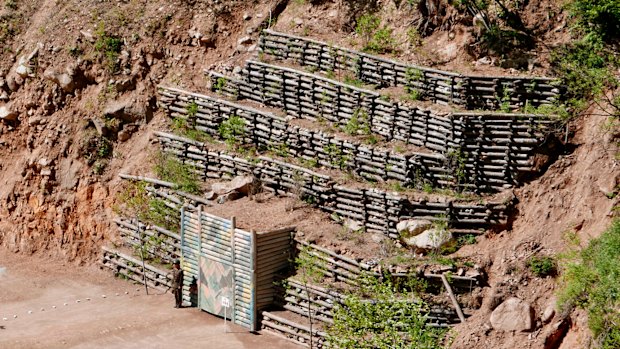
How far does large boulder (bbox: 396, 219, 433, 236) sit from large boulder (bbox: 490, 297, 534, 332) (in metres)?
2.76

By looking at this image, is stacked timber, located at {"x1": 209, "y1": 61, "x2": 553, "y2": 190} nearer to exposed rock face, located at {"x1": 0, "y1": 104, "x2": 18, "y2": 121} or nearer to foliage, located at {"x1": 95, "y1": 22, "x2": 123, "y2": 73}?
foliage, located at {"x1": 95, "y1": 22, "x2": 123, "y2": 73}

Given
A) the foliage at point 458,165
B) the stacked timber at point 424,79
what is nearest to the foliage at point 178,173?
the stacked timber at point 424,79

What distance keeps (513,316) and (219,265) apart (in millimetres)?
7124

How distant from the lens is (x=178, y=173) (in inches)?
1083

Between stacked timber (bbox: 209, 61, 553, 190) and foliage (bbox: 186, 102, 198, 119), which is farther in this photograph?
foliage (bbox: 186, 102, 198, 119)

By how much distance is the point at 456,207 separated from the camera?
23.6 m

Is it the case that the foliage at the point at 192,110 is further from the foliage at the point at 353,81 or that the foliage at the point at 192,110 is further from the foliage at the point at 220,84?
the foliage at the point at 353,81

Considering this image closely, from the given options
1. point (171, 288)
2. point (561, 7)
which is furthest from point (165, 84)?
point (561, 7)

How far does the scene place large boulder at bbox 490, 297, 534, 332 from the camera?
70.5ft

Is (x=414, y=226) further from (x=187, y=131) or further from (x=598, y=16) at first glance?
(x=187, y=131)

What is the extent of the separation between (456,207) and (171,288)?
7553 millimetres

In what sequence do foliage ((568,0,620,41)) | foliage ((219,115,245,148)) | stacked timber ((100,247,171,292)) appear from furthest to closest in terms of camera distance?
1. foliage ((219,115,245,148))
2. stacked timber ((100,247,171,292))
3. foliage ((568,0,620,41))

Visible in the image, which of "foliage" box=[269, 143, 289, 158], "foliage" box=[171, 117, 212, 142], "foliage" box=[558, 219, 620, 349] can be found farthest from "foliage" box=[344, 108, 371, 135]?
"foliage" box=[558, 219, 620, 349]

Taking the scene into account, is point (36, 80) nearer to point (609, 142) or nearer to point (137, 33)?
point (137, 33)
